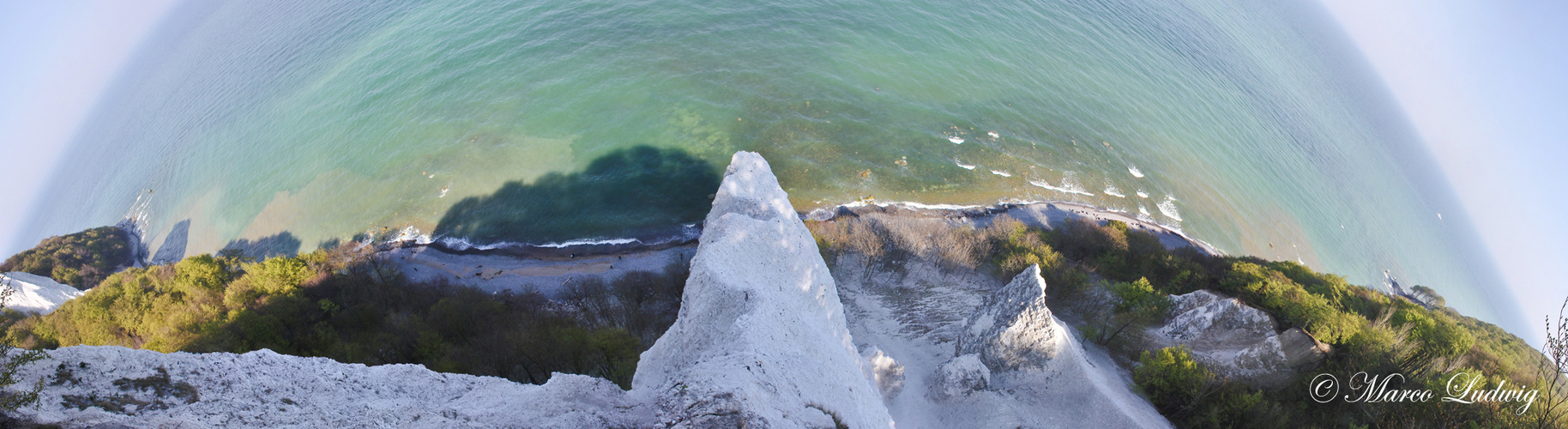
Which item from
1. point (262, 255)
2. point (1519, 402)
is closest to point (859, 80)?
point (1519, 402)

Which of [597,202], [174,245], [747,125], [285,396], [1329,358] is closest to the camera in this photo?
[285,396]

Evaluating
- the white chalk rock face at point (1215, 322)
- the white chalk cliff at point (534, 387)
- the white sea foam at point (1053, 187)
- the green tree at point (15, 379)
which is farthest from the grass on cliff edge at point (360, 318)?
the white sea foam at point (1053, 187)

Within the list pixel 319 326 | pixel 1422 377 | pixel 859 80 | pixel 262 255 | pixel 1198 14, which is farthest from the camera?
pixel 1198 14

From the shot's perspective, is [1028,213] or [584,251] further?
[1028,213]

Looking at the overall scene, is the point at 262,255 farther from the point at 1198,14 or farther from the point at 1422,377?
the point at 1198,14

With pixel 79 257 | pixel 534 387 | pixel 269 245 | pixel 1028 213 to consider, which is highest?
pixel 534 387

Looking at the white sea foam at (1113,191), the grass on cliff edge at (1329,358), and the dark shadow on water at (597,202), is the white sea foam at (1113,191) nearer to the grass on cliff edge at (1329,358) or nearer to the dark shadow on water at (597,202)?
the grass on cliff edge at (1329,358)

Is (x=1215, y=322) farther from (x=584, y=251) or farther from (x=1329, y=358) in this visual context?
(x=584, y=251)

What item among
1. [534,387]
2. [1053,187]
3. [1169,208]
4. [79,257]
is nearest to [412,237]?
[79,257]
